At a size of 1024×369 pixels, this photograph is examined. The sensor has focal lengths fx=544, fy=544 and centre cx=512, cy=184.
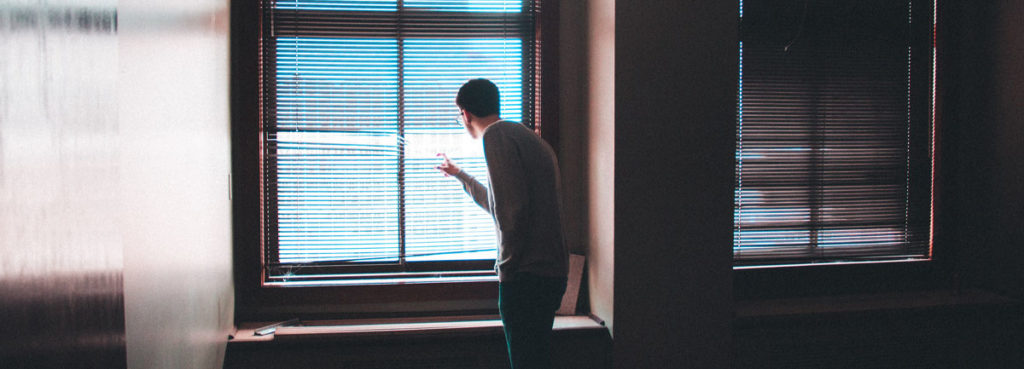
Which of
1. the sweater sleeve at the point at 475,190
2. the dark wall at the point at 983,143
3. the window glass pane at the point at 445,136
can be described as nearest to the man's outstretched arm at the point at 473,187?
the sweater sleeve at the point at 475,190

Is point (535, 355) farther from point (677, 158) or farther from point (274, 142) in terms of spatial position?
point (274, 142)

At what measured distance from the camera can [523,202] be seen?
70.3 inches

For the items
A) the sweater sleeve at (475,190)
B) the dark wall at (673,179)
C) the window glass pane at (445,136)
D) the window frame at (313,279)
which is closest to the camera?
the sweater sleeve at (475,190)

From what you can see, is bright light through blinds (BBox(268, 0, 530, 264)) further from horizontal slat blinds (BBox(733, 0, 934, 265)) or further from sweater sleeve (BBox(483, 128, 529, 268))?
horizontal slat blinds (BBox(733, 0, 934, 265))

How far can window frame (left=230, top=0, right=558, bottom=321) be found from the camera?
2352mm

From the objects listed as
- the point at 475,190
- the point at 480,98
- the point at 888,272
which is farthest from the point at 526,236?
the point at 888,272

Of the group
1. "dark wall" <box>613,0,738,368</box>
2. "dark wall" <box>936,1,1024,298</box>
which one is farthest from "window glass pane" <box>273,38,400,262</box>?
"dark wall" <box>936,1,1024,298</box>

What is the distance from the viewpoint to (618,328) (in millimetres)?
2273

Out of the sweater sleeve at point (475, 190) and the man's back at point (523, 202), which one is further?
the sweater sleeve at point (475, 190)

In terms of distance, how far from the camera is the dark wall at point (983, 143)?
261 cm

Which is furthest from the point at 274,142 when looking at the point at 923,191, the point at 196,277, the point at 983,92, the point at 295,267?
the point at 983,92

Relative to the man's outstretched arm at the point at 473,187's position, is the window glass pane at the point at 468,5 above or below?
above

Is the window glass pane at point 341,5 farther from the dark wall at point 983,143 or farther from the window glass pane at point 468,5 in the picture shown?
the dark wall at point 983,143

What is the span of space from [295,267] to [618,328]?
147 centimetres
